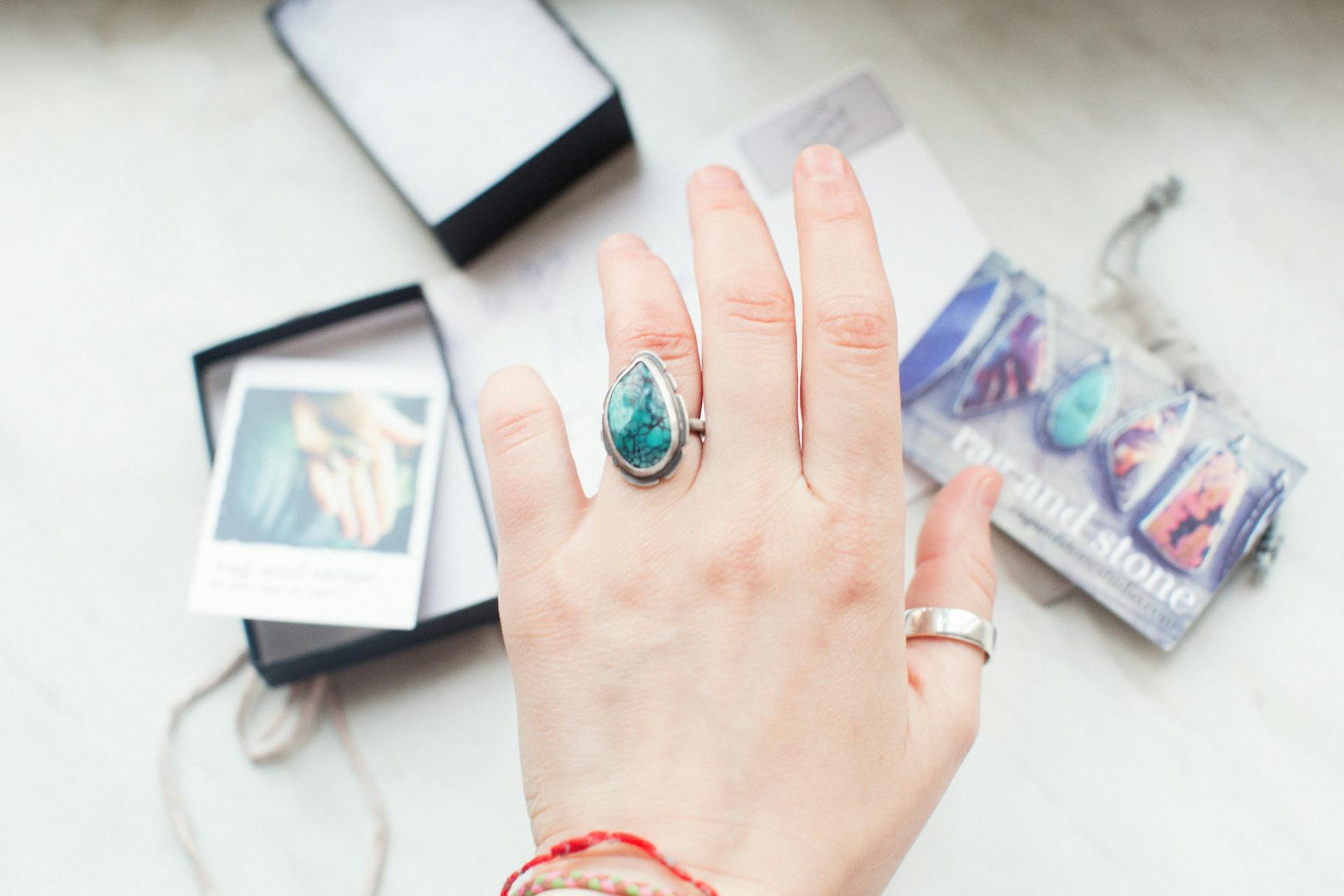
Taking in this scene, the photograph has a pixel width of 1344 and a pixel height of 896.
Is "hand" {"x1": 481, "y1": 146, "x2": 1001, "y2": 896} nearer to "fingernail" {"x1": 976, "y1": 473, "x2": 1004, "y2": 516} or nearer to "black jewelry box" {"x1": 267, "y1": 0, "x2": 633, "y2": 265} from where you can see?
"fingernail" {"x1": 976, "y1": 473, "x2": 1004, "y2": 516}

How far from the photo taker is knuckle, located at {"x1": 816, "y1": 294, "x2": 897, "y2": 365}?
52 centimetres

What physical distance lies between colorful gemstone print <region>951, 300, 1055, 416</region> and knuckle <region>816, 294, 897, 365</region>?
234 millimetres

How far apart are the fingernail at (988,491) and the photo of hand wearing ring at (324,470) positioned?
0.44 m

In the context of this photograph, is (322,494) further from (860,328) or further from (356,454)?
(860,328)

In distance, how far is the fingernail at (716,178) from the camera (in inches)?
23.4

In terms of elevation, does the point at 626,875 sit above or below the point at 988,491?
below

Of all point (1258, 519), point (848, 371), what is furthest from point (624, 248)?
point (1258, 519)

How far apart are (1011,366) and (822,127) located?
0.91 ft

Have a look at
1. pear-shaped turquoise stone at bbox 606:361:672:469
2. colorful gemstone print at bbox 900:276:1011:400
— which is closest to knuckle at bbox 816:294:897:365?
pear-shaped turquoise stone at bbox 606:361:672:469

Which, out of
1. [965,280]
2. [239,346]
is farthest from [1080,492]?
[239,346]

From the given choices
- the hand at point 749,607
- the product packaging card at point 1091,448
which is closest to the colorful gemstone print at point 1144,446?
the product packaging card at point 1091,448

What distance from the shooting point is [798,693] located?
50cm

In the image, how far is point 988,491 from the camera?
0.65 meters

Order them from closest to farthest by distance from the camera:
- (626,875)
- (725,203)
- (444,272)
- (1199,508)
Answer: (626,875), (725,203), (1199,508), (444,272)
